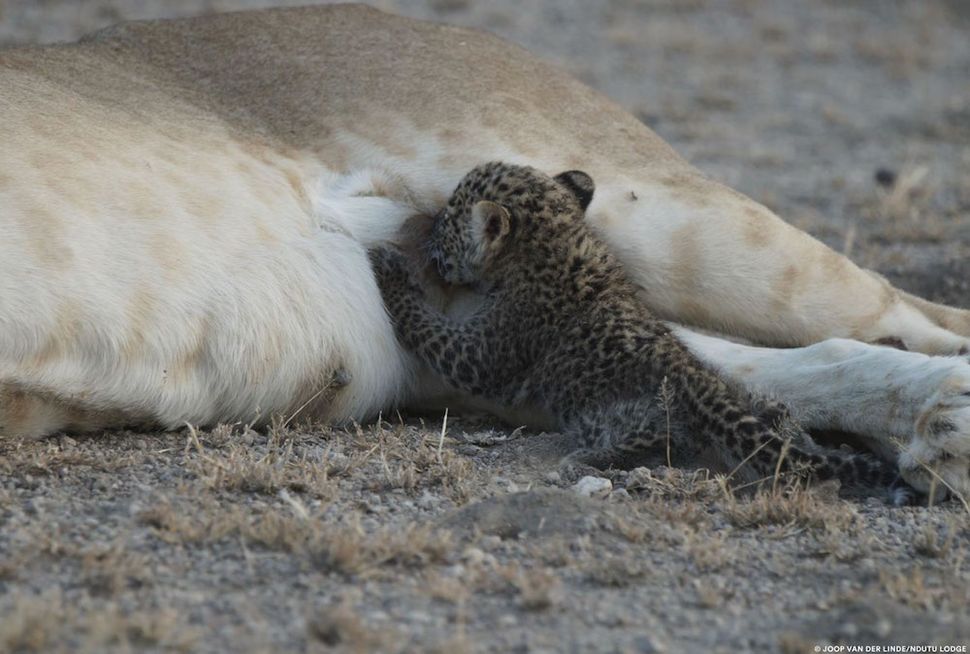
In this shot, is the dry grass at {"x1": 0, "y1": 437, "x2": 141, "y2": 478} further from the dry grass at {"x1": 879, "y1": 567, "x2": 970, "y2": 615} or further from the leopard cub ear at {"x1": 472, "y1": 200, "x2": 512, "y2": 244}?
the dry grass at {"x1": 879, "y1": 567, "x2": 970, "y2": 615}

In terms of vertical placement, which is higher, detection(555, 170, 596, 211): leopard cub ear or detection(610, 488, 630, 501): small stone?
detection(555, 170, 596, 211): leopard cub ear

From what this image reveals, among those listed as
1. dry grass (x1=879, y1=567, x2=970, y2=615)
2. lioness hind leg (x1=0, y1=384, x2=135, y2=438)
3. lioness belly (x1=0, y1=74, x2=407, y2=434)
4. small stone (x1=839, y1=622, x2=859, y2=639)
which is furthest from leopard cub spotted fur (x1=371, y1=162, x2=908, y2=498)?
lioness hind leg (x1=0, y1=384, x2=135, y2=438)

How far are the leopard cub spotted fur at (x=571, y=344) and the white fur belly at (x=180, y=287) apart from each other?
250 mm

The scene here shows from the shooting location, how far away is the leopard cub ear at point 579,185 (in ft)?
14.5

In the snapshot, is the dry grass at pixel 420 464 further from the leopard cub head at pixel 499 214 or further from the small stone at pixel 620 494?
the leopard cub head at pixel 499 214

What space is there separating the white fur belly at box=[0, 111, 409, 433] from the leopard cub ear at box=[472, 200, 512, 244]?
1.22ft

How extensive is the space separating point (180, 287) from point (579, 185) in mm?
1276

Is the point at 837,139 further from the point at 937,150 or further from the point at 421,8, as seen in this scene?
the point at 421,8

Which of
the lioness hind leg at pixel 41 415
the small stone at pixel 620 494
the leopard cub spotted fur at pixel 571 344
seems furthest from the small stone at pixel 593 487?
the lioness hind leg at pixel 41 415

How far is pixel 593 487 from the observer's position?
3510 millimetres

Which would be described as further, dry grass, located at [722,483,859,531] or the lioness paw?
the lioness paw

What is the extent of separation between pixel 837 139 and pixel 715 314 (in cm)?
536

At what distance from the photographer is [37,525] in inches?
121

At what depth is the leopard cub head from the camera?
4.32m
